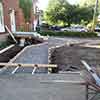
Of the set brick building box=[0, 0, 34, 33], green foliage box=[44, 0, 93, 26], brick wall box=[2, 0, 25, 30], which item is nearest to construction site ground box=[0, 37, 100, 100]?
brick building box=[0, 0, 34, 33]

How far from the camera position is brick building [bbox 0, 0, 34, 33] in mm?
15335

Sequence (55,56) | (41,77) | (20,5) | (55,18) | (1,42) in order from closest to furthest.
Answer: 1. (41,77)
2. (55,56)
3. (1,42)
4. (20,5)
5. (55,18)

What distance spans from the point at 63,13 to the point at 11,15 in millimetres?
18151

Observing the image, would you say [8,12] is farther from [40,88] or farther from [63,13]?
[63,13]

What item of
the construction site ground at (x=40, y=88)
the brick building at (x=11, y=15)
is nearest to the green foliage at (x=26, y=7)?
the brick building at (x=11, y=15)

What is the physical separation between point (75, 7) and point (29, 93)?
32804mm

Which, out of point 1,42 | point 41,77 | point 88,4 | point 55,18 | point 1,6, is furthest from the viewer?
point 88,4

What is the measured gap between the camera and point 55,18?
35.9m

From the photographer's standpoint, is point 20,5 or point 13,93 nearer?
point 13,93

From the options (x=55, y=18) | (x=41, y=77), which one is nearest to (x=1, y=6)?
(x=41, y=77)

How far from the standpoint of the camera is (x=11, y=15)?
59.1ft

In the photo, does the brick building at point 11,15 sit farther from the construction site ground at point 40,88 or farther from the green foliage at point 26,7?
the construction site ground at point 40,88

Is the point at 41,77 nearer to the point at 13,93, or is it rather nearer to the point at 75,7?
the point at 13,93

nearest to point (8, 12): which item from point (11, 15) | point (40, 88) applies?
point (11, 15)
